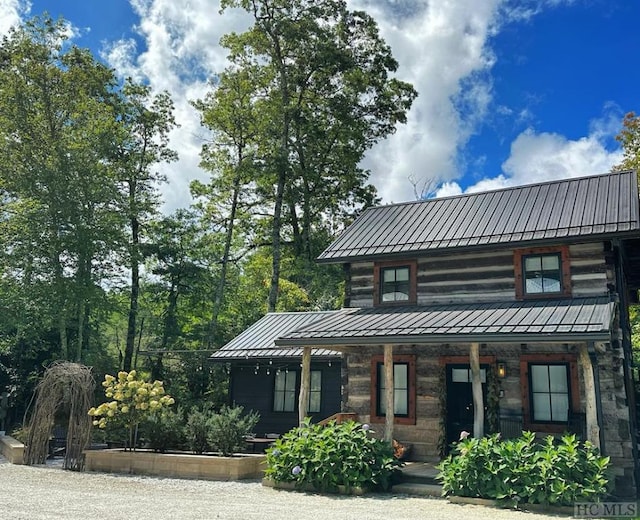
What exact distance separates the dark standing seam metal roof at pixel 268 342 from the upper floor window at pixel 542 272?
5.86 metres

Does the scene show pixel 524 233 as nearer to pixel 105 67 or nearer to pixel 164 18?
pixel 164 18

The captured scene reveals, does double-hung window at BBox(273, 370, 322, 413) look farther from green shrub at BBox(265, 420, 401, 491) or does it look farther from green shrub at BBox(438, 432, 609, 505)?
green shrub at BBox(438, 432, 609, 505)

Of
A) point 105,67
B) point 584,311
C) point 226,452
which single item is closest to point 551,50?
point 584,311

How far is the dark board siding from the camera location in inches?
674

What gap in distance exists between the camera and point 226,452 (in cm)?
1347

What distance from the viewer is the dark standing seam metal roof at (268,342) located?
17.5 m

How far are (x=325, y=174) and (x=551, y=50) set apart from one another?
1551cm

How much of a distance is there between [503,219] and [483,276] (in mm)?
1606

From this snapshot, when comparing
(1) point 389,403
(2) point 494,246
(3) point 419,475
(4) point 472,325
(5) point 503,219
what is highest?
(5) point 503,219

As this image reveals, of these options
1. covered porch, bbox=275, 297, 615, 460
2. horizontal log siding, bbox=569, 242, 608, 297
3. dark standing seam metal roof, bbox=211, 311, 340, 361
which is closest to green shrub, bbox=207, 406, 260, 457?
covered porch, bbox=275, 297, 615, 460

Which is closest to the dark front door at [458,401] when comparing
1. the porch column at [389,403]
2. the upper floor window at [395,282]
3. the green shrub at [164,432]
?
the upper floor window at [395,282]

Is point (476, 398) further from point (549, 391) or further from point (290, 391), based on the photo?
point (290, 391)

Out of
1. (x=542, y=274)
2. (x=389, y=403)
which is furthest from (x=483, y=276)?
(x=389, y=403)

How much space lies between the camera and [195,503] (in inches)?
375
